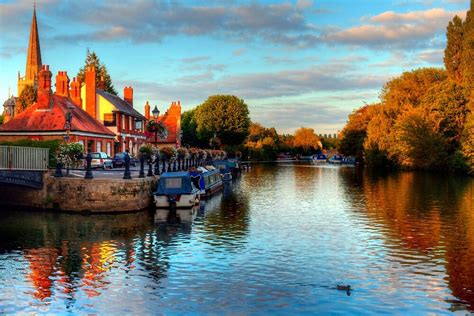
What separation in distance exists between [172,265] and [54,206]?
1675 centimetres

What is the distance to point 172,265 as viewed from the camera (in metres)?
20.2

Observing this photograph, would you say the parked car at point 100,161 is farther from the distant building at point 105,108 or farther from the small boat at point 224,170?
the distant building at point 105,108

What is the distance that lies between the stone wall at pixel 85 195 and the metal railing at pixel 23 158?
107cm

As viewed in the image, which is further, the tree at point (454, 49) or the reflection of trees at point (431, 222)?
the tree at point (454, 49)

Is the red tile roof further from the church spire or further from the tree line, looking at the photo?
the church spire

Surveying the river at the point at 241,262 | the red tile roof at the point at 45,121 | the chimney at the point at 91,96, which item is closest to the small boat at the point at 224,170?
the red tile roof at the point at 45,121

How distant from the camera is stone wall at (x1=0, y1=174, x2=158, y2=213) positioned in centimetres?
3341

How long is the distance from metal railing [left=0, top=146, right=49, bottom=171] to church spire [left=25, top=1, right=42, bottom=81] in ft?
418

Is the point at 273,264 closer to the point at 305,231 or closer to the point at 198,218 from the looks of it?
the point at 305,231

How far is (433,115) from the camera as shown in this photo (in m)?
80.1

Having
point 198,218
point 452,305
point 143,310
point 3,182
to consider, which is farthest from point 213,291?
point 3,182

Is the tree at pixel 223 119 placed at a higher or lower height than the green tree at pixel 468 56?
lower

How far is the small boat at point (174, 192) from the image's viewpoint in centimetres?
3634

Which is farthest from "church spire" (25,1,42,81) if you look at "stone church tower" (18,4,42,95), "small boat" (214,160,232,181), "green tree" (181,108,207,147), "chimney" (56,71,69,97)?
"small boat" (214,160,232,181)
